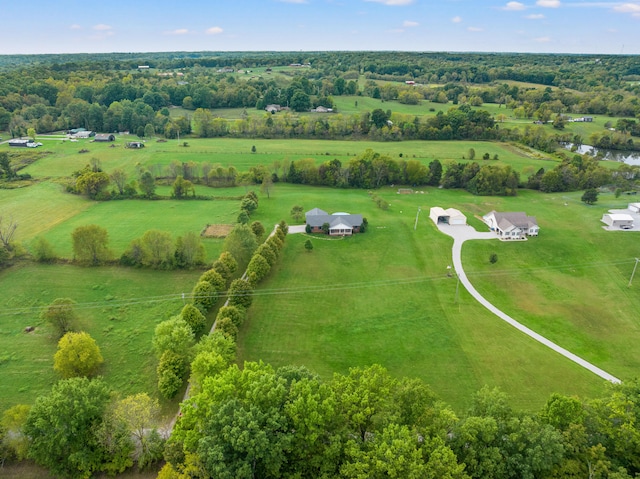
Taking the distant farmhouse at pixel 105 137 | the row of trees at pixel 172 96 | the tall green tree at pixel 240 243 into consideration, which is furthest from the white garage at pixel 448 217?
the distant farmhouse at pixel 105 137

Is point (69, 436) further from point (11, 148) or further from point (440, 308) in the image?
point (11, 148)

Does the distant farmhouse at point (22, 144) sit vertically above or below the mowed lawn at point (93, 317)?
above

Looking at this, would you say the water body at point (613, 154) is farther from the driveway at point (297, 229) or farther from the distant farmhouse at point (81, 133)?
the distant farmhouse at point (81, 133)

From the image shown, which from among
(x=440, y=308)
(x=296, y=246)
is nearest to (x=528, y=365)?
(x=440, y=308)

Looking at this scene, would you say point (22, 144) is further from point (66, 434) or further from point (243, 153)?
point (66, 434)

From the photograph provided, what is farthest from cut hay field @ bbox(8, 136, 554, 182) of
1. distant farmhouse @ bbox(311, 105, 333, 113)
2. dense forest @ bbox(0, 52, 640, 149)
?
distant farmhouse @ bbox(311, 105, 333, 113)

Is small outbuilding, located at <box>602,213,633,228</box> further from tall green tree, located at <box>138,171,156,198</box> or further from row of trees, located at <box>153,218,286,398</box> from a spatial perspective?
tall green tree, located at <box>138,171,156,198</box>
